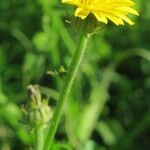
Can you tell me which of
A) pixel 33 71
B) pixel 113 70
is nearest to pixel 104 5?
pixel 33 71

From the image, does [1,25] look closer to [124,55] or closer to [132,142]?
[124,55]

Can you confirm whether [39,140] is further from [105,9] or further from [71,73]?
[105,9]

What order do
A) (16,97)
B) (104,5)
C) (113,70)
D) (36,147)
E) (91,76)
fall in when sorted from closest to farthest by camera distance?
(104,5), (36,147), (16,97), (91,76), (113,70)

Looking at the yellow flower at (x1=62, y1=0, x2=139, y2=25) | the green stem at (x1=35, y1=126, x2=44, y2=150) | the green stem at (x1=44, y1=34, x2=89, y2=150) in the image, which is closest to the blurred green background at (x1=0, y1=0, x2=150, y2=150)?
the green stem at (x1=35, y1=126, x2=44, y2=150)

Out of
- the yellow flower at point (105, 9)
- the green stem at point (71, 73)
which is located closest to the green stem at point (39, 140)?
the green stem at point (71, 73)

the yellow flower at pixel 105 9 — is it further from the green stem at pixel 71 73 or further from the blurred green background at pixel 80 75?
the blurred green background at pixel 80 75

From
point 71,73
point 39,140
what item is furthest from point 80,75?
point 71,73
